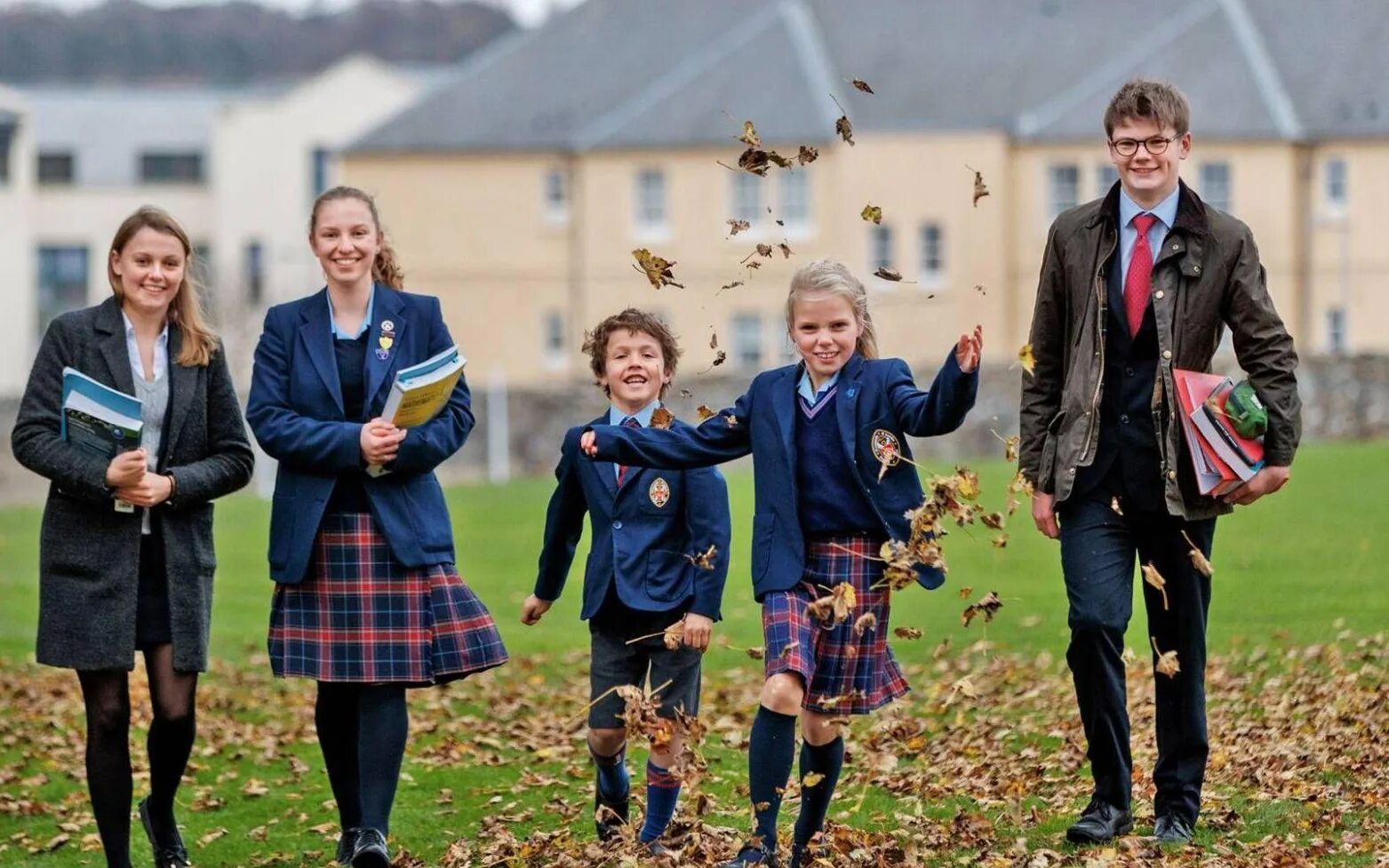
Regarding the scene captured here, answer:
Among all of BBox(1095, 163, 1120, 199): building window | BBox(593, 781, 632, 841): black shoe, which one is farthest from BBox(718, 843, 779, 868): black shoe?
BBox(1095, 163, 1120, 199): building window

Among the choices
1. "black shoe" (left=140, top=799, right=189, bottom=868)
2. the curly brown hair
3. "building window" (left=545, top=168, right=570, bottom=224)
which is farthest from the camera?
"building window" (left=545, top=168, right=570, bottom=224)

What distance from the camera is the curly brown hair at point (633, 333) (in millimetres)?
8109

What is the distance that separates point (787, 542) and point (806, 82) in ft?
168

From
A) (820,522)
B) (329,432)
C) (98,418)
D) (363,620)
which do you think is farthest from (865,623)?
(98,418)

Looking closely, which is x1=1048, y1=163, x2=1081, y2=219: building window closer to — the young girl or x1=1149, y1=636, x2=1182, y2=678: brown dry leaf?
x1=1149, y1=636, x2=1182, y2=678: brown dry leaf

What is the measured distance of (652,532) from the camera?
7.98 m

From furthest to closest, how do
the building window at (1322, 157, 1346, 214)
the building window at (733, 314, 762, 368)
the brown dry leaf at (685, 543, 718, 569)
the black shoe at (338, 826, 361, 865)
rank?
1. the building window at (733, 314, 762, 368)
2. the building window at (1322, 157, 1346, 214)
3. the black shoe at (338, 826, 361, 865)
4. the brown dry leaf at (685, 543, 718, 569)

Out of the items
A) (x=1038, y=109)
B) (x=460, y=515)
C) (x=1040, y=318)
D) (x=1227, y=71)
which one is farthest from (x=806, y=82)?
(x=1040, y=318)

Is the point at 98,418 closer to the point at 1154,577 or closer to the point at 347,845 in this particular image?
the point at 347,845

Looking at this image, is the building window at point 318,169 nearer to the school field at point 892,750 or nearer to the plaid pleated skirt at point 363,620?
the school field at point 892,750

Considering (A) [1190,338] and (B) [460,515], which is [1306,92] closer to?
(B) [460,515]

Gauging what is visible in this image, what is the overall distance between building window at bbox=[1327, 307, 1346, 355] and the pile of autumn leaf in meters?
43.1

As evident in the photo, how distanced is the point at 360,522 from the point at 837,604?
171 cm

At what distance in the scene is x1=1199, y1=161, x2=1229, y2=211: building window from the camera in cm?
5506
